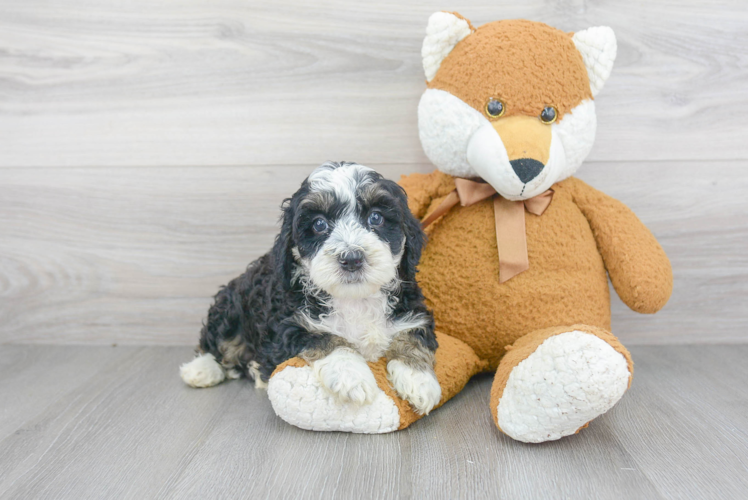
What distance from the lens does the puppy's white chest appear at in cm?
158

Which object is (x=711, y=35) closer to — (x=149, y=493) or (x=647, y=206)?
(x=647, y=206)

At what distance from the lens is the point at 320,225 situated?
147cm

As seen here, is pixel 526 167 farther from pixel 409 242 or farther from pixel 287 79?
pixel 287 79

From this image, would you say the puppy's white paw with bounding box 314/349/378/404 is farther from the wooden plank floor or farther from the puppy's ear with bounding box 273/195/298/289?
the puppy's ear with bounding box 273/195/298/289

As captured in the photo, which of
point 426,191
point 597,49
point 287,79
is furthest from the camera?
point 287,79

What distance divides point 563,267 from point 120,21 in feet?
5.96

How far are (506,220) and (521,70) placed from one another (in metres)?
0.43

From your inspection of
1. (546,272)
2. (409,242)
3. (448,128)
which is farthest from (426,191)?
(546,272)

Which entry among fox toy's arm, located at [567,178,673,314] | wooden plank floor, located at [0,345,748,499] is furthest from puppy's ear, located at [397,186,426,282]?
fox toy's arm, located at [567,178,673,314]

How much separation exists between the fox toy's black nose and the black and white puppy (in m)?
0.32

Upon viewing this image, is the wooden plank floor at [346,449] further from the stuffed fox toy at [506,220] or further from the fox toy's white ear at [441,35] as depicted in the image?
the fox toy's white ear at [441,35]

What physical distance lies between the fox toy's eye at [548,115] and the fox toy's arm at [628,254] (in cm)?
30

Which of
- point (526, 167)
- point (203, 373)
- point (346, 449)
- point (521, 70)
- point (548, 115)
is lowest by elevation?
point (203, 373)

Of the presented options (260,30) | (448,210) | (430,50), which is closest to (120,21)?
(260,30)
